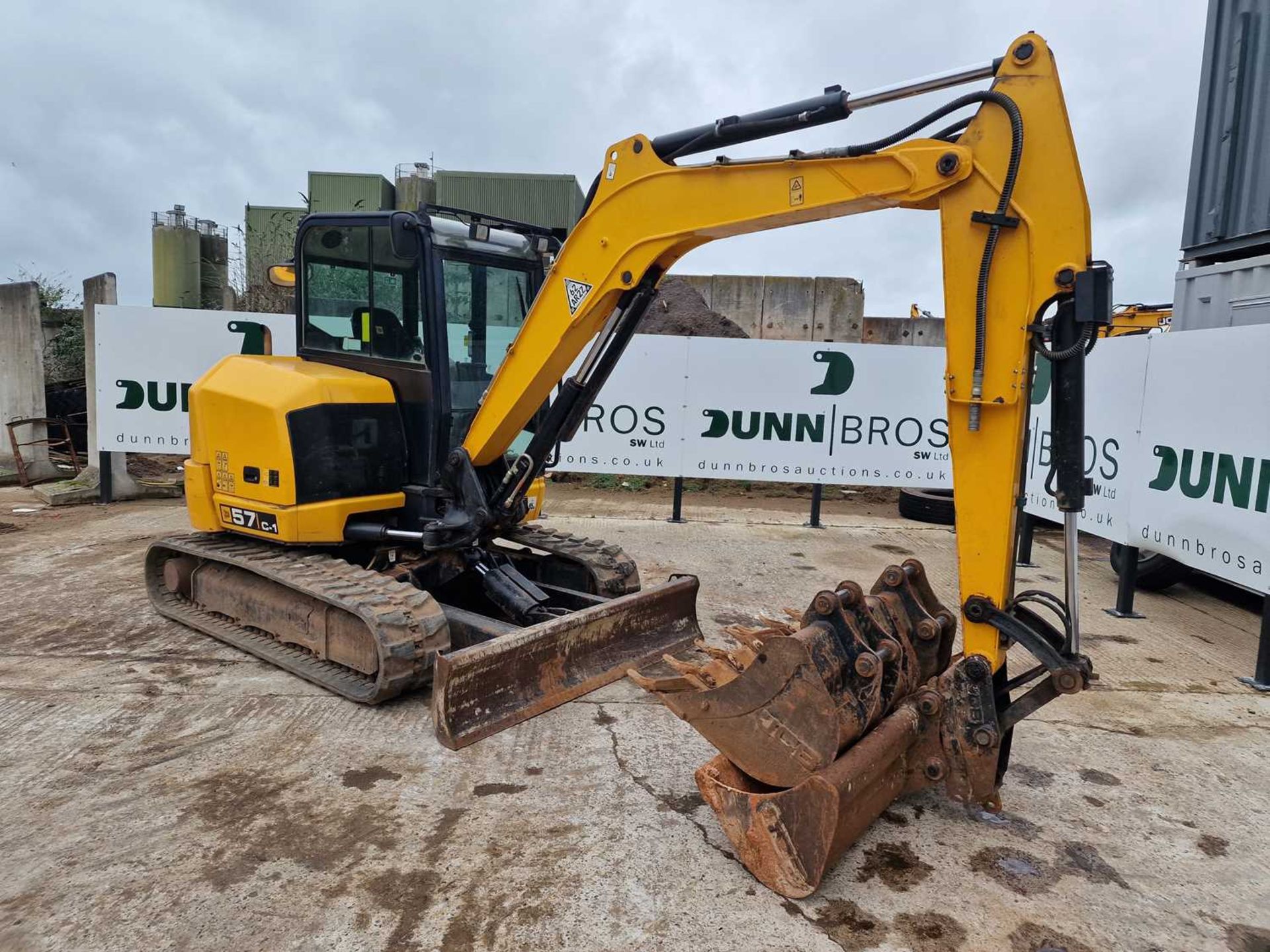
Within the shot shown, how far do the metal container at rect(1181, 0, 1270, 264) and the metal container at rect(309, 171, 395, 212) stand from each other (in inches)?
819

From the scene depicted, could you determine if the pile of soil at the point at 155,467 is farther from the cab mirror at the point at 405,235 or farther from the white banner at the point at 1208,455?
the white banner at the point at 1208,455

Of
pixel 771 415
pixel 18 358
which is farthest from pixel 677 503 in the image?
pixel 18 358

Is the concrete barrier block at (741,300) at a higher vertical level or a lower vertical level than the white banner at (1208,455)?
higher

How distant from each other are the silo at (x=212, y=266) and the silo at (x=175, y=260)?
0.09 meters

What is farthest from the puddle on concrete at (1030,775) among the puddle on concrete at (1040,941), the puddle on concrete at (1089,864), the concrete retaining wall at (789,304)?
the concrete retaining wall at (789,304)

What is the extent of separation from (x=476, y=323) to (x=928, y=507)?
7186mm

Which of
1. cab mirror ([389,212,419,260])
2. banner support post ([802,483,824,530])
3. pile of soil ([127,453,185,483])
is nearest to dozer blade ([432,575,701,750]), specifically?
cab mirror ([389,212,419,260])

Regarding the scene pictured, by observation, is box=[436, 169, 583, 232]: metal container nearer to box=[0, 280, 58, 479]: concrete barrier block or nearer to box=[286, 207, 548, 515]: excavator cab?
box=[0, 280, 58, 479]: concrete barrier block

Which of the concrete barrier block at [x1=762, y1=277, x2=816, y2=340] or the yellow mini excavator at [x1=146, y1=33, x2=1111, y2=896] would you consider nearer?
the yellow mini excavator at [x1=146, y1=33, x2=1111, y2=896]

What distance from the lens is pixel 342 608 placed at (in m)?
4.18

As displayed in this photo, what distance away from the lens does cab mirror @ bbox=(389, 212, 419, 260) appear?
4.27 m

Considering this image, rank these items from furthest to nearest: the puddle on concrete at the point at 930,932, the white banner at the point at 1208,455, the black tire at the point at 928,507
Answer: the black tire at the point at 928,507 → the white banner at the point at 1208,455 → the puddle on concrete at the point at 930,932

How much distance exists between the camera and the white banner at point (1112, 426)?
6.23 meters

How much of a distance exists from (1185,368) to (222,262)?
19578 millimetres
